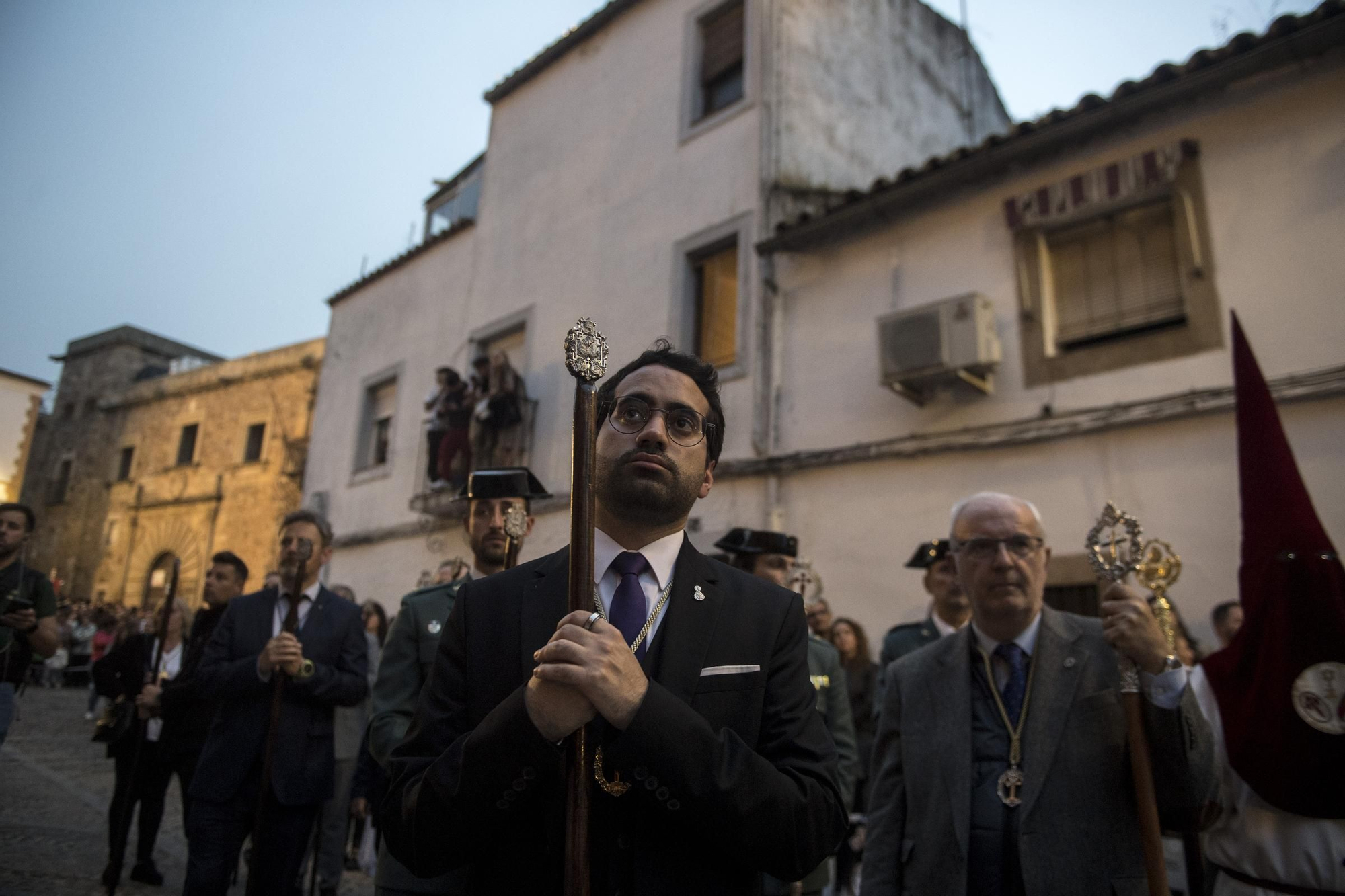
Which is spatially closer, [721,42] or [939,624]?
[939,624]

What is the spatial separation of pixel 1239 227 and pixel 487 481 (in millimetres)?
6392

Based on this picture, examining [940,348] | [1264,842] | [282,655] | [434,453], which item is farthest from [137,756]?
[434,453]

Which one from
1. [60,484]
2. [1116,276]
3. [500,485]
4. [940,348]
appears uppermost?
[60,484]

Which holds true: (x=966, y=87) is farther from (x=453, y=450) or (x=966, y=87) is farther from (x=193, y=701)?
(x=193, y=701)

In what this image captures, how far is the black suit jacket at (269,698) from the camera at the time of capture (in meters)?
3.94

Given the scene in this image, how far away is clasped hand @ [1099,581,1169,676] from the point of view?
2551mm

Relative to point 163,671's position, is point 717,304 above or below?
above

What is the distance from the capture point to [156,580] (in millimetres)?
24938

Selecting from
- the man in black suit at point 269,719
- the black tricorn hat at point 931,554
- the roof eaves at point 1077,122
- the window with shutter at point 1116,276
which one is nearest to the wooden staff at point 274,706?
the man in black suit at point 269,719

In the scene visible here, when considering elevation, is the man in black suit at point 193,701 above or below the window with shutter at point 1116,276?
below

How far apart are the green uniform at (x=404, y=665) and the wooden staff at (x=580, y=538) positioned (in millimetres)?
1679

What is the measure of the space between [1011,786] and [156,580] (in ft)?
90.5

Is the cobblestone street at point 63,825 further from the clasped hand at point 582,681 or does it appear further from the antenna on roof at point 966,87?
the antenna on roof at point 966,87

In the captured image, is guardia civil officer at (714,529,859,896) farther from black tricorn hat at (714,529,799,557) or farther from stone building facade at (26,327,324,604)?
stone building facade at (26,327,324,604)
